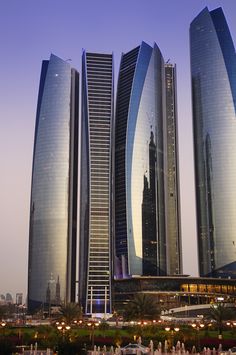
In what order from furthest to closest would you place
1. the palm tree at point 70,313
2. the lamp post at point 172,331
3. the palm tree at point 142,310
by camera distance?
the palm tree at point 70,313 < the palm tree at point 142,310 < the lamp post at point 172,331

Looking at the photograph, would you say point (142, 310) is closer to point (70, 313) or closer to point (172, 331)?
point (70, 313)

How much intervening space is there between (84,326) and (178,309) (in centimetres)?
8918

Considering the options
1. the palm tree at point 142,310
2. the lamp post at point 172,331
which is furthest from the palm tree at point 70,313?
the lamp post at point 172,331

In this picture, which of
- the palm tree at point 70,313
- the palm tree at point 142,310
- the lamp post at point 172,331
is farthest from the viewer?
the palm tree at point 70,313

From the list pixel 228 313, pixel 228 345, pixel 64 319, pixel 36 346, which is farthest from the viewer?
pixel 64 319

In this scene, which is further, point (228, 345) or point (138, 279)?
point (138, 279)

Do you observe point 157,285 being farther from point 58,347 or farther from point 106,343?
point 58,347

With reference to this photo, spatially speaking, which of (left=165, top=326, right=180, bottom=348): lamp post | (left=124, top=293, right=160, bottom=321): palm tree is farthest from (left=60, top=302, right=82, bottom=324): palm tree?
(left=165, top=326, right=180, bottom=348): lamp post

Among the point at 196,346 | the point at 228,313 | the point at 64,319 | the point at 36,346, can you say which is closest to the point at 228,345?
the point at 196,346

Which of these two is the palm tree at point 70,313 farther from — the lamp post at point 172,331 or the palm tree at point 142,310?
the lamp post at point 172,331

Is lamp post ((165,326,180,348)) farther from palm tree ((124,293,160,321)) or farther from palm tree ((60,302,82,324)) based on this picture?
palm tree ((60,302,82,324))

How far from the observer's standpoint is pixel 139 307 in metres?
96.1

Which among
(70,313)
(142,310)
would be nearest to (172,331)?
(142,310)

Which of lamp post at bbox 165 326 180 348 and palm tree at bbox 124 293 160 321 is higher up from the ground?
palm tree at bbox 124 293 160 321
